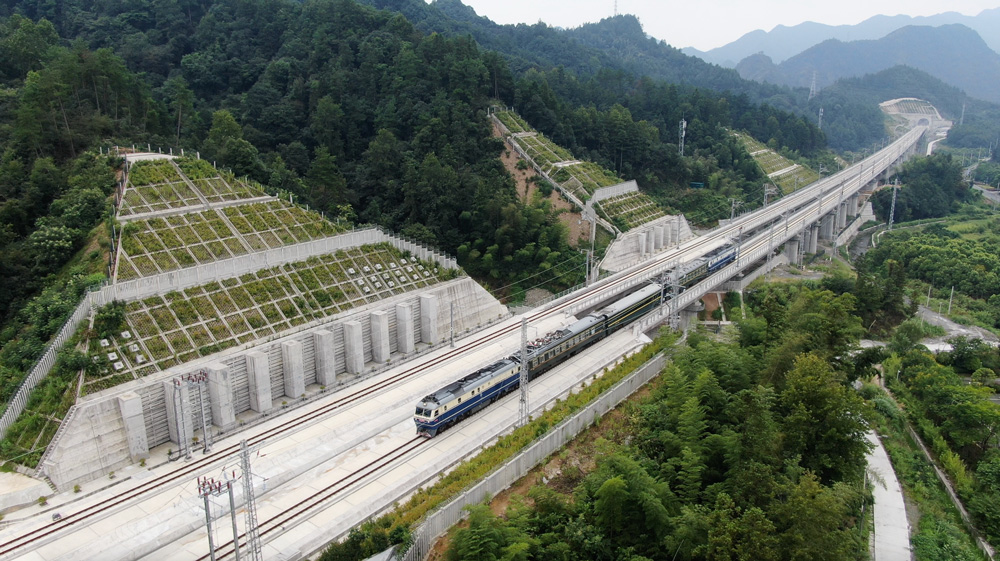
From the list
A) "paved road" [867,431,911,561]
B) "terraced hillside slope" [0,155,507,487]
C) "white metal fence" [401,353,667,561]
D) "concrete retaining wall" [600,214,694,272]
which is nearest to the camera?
"white metal fence" [401,353,667,561]

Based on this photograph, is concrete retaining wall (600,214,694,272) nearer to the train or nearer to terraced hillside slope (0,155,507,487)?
the train

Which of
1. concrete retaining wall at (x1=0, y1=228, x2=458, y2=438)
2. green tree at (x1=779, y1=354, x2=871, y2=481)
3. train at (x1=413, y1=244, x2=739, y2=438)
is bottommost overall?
train at (x1=413, y1=244, x2=739, y2=438)

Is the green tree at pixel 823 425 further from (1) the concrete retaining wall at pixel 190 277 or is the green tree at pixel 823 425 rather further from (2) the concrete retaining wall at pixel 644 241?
(2) the concrete retaining wall at pixel 644 241

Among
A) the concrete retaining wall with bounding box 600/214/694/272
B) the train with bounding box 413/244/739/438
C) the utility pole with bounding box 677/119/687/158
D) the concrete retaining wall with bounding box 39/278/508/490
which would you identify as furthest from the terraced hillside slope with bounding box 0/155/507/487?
the utility pole with bounding box 677/119/687/158

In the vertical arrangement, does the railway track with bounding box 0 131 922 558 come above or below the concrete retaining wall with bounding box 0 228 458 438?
below

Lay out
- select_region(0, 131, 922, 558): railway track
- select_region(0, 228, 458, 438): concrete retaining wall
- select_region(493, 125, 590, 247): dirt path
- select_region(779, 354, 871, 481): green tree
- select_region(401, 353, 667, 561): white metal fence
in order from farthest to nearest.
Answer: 1. select_region(493, 125, 590, 247): dirt path
2. select_region(0, 228, 458, 438): concrete retaining wall
3. select_region(779, 354, 871, 481): green tree
4. select_region(0, 131, 922, 558): railway track
5. select_region(401, 353, 667, 561): white metal fence

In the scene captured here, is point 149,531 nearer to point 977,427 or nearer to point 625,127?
point 977,427

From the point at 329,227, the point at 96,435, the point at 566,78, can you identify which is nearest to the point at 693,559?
the point at 96,435
